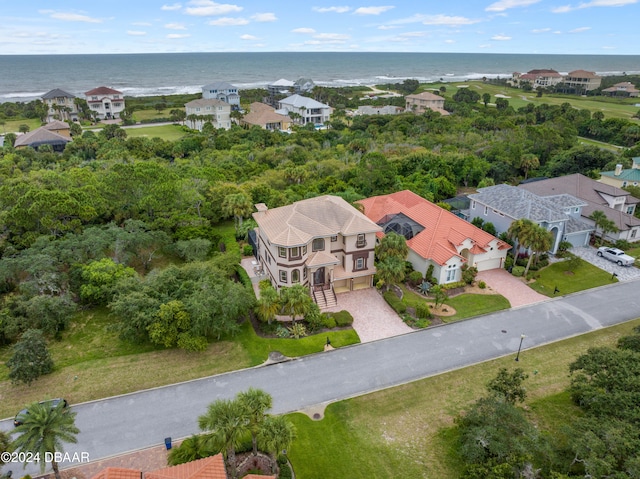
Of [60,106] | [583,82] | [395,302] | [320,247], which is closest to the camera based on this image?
[395,302]

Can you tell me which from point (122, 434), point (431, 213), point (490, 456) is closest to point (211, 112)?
point (431, 213)

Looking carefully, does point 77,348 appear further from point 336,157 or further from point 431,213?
point 336,157

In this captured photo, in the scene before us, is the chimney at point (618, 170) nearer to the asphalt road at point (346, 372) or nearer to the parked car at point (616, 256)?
the parked car at point (616, 256)

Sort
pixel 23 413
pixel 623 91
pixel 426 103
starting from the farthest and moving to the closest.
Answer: pixel 623 91
pixel 426 103
pixel 23 413

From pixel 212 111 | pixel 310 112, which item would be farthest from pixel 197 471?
pixel 310 112

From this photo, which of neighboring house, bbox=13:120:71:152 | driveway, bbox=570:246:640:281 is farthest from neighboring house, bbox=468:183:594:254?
neighboring house, bbox=13:120:71:152

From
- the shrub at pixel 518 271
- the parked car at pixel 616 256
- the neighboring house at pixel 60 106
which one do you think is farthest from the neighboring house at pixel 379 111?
the shrub at pixel 518 271

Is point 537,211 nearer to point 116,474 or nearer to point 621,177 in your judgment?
point 621,177

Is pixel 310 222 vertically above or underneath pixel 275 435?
above
